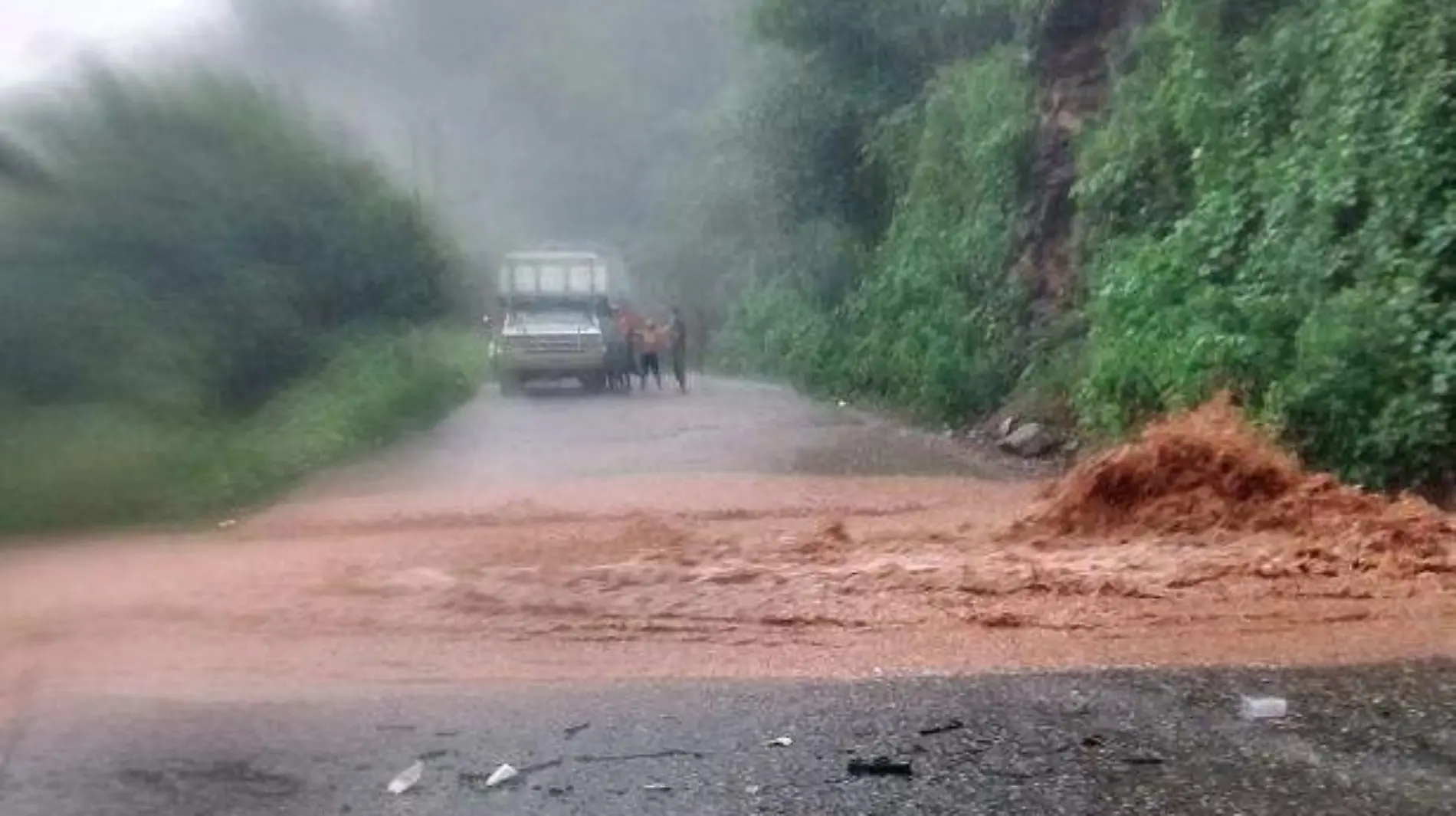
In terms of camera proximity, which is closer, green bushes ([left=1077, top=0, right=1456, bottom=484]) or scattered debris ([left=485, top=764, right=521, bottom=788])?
scattered debris ([left=485, top=764, right=521, bottom=788])

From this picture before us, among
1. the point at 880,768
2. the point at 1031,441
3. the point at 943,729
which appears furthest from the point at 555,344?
the point at 880,768

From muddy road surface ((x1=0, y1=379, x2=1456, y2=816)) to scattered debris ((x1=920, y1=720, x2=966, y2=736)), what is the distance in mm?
103

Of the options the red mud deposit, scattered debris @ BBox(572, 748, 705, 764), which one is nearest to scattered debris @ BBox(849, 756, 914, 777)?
scattered debris @ BBox(572, 748, 705, 764)

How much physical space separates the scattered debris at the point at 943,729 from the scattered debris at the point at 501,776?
1331 mm

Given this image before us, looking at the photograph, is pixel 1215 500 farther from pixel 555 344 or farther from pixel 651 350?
pixel 555 344

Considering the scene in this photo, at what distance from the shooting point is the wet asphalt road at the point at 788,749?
6039 mm

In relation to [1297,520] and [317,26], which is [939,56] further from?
[317,26]

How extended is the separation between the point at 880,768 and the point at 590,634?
271 cm

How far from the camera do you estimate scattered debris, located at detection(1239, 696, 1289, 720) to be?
6.87 meters

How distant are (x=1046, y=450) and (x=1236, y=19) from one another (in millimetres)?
4023

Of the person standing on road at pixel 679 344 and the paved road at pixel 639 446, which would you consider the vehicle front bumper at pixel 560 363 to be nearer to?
the paved road at pixel 639 446

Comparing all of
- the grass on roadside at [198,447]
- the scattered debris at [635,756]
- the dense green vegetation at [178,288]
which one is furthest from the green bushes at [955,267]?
the scattered debris at [635,756]

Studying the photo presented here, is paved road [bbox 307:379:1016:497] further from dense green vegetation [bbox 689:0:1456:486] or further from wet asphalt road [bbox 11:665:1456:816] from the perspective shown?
wet asphalt road [bbox 11:665:1456:816]

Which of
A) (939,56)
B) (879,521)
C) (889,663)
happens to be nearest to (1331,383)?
(879,521)
